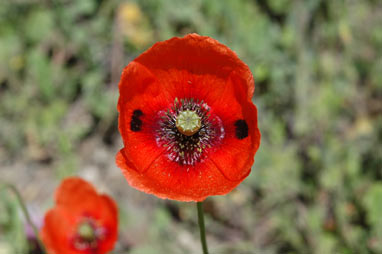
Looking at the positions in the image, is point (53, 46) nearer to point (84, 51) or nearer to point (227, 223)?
point (84, 51)

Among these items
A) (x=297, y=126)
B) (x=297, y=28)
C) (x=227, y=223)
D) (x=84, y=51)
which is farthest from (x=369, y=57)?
(x=84, y=51)

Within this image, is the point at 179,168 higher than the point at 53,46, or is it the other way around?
the point at 53,46

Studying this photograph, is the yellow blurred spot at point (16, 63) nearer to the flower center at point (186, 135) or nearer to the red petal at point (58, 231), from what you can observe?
the red petal at point (58, 231)

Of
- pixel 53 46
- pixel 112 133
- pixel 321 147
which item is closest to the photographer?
pixel 321 147

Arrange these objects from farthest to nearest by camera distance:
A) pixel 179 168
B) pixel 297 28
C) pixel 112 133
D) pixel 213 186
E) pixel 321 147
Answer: pixel 112 133, pixel 297 28, pixel 321 147, pixel 179 168, pixel 213 186

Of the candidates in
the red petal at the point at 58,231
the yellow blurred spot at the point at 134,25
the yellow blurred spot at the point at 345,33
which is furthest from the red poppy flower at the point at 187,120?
the yellow blurred spot at the point at 345,33

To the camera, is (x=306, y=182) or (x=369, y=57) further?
(x=369, y=57)

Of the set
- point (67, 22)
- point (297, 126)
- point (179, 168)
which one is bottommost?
point (179, 168)
